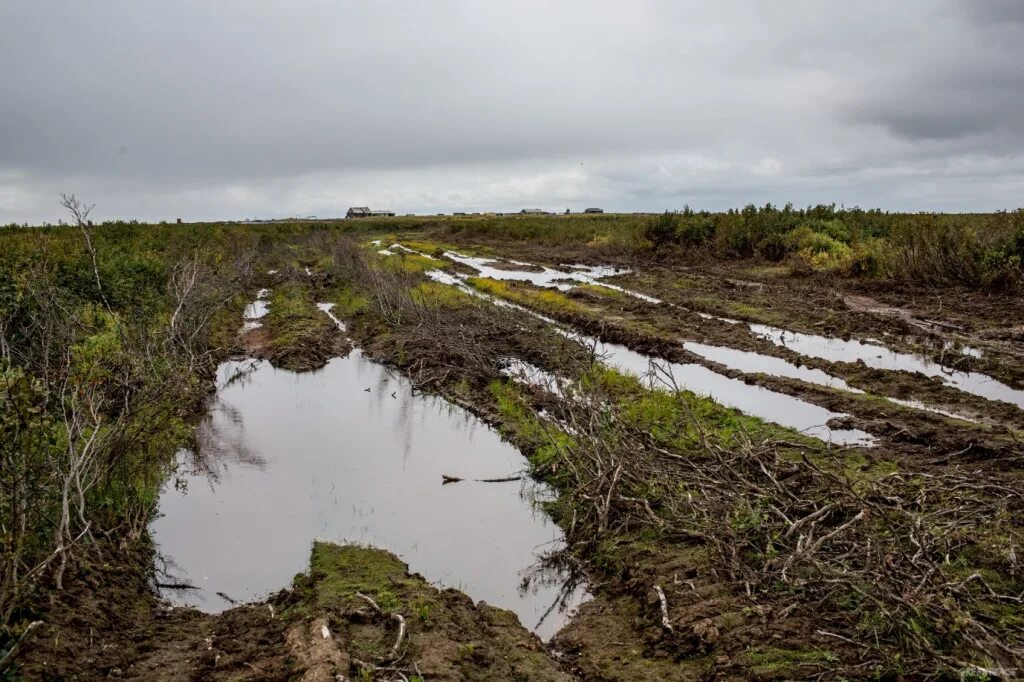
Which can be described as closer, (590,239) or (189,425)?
(189,425)

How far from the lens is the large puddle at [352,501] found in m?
7.01

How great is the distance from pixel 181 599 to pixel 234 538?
4.29 feet

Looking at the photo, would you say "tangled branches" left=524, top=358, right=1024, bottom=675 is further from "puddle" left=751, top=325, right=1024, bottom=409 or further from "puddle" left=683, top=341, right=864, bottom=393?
"puddle" left=751, top=325, right=1024, bottom=409

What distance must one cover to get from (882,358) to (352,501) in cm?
976

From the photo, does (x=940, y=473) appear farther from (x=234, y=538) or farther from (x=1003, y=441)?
(x=234, y=538)

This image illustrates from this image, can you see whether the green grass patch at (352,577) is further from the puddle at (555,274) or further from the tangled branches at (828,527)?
the puddle at (555,274)

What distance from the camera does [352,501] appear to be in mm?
8781

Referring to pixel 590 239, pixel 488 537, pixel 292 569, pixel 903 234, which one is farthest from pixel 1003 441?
pixel 590 239

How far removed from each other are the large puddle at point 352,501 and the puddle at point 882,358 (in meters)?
6.90

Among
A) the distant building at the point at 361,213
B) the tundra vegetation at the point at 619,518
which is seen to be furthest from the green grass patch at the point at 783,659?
the distant building at the point at 361,213

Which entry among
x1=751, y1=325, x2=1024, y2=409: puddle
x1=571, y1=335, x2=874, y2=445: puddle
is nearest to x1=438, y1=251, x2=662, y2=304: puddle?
x1=751, y1=325, x2=1024, y2=409: puddle

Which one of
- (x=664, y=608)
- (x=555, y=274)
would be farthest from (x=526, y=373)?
(x=555, y=274)

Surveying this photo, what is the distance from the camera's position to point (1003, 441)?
7945mm

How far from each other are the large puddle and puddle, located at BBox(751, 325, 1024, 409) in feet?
22.6
